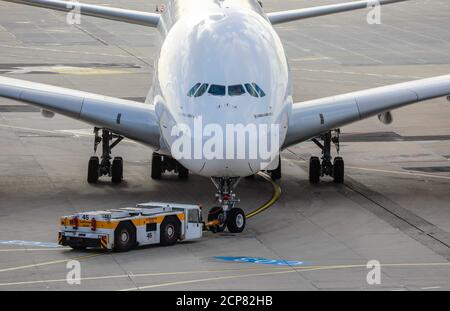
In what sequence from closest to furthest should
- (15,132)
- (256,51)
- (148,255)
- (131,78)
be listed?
1. (148,255)
2. (256,51)
3. (15,132)
4. (131,78)

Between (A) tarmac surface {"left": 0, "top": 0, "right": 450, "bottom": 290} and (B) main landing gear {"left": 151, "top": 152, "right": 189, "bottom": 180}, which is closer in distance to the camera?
(A) tarmac surface {"left": 0, "top": 0, "right": 450, "bottom": 290}

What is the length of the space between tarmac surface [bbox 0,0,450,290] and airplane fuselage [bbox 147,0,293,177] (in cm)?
277

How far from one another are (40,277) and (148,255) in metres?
4.44

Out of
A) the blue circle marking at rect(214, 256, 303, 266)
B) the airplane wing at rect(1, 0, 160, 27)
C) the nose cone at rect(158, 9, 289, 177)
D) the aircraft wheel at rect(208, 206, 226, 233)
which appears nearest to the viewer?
the blue circle marking at rect(214, 256, 303, 266)

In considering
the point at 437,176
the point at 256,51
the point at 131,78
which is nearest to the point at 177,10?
the point at 256,51

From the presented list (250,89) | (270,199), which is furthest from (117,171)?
(250,89)

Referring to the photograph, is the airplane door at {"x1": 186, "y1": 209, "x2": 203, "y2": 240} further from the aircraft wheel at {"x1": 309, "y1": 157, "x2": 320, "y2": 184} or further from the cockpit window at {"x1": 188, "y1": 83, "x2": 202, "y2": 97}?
the aircraft wheel at {"x1": 309, "y1": 157, "x2": 320, "y2": 184}

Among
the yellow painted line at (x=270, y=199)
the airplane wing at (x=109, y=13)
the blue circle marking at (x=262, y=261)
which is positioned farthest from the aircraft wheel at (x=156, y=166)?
the blue circle marking at (x=262, y=261)

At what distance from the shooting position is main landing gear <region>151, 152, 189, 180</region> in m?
56.2

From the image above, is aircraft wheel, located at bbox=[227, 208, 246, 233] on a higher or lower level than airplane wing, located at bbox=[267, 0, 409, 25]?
lower

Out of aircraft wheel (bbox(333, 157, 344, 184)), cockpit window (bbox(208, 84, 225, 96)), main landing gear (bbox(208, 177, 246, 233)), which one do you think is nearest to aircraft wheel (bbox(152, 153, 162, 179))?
aircraft wheel (bbox(333, 157, 344, 184))

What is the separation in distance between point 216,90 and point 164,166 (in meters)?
10.9
